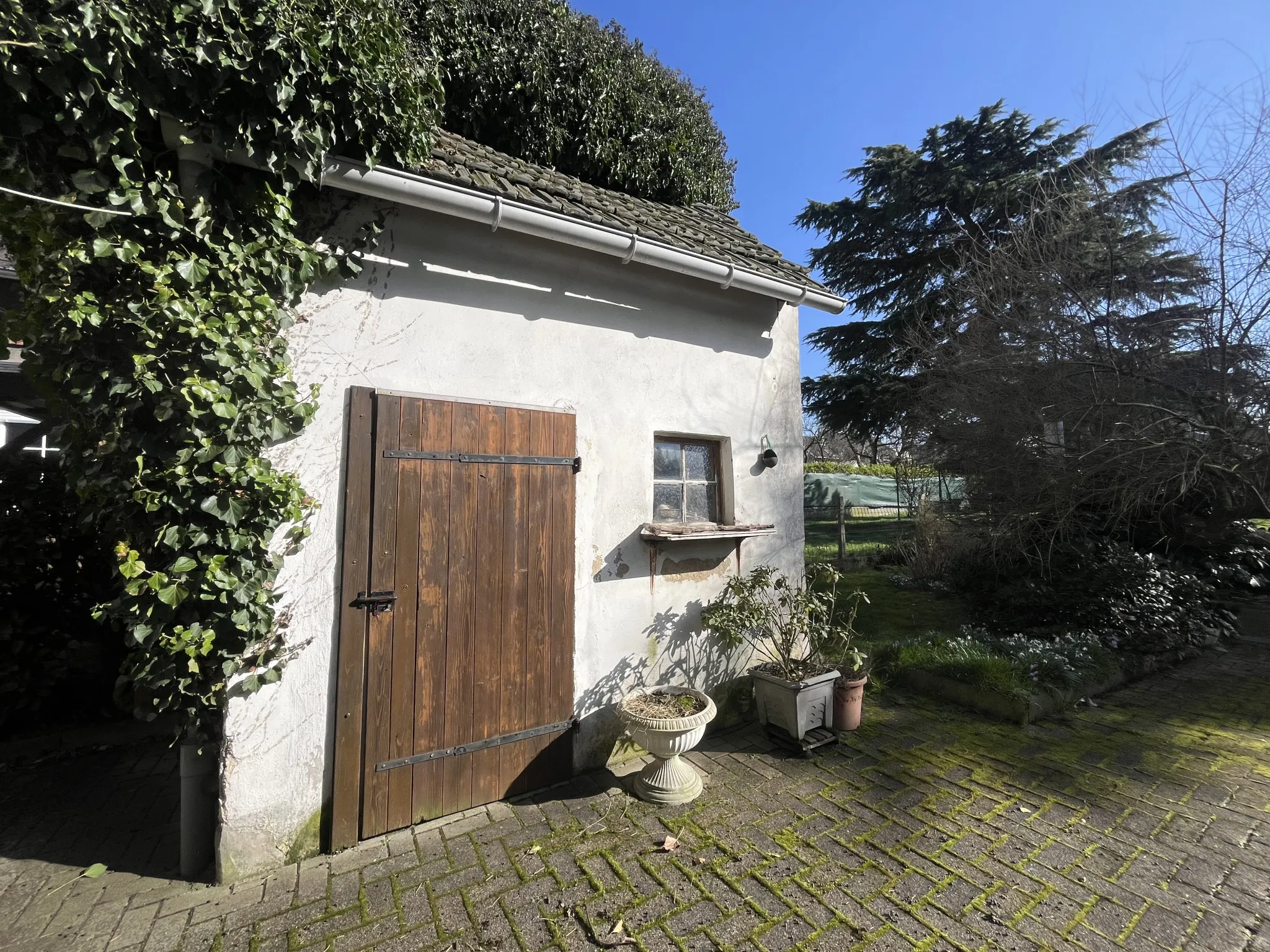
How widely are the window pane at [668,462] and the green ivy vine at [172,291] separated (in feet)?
7.76

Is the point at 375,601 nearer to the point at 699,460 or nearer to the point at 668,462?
the point at 668,462

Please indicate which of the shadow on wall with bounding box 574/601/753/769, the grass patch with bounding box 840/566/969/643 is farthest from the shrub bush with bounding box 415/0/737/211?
the grass patch with bounding box 840/566/969/643

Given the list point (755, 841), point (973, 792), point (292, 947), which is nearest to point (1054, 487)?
point (973, 792)

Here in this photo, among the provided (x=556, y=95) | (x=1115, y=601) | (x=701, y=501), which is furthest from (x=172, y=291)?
(x=1115, y=601)

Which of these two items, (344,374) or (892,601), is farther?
(892,601)

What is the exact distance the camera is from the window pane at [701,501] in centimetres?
436

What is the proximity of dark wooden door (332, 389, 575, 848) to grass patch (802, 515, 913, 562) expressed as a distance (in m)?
7.39

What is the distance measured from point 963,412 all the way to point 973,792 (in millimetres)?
5858

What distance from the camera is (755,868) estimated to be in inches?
106

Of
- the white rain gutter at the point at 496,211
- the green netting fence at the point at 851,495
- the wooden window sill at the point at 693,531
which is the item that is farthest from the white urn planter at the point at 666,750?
the green netting fence at the point at 851,495

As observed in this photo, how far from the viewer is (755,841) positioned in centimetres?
291

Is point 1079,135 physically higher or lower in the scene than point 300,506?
higher

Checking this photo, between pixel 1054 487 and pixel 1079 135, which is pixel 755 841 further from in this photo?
pixel 1079 135

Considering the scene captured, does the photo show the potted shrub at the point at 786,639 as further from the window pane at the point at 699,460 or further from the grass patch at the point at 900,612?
the grass patch at the point at 900,612
